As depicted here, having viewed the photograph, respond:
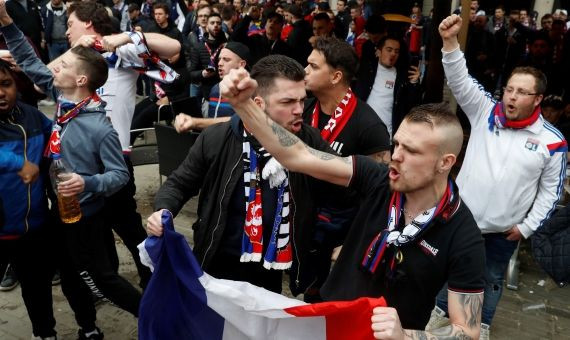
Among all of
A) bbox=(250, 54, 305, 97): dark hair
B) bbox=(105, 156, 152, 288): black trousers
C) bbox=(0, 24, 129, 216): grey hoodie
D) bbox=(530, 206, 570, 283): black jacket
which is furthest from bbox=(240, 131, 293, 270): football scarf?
bbox=(530, 206, 570, 283): black jacket

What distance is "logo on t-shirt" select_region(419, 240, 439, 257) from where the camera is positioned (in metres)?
2.07

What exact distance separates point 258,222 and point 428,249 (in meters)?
0.98

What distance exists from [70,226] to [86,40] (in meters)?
1.41

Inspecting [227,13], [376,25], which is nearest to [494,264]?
[376,25]

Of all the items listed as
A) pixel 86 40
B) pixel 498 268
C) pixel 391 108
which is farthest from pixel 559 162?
pixel 86 40

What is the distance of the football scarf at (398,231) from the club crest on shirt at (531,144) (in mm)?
1412

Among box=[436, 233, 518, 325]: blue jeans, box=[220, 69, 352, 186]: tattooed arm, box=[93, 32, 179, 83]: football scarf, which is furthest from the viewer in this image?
box=[93, 32, 179, 83]: football scarf

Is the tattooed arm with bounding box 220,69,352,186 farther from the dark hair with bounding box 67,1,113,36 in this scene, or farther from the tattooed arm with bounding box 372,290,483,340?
the dark hair with bounding box 67,1,113,36

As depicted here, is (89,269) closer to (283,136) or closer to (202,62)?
(283,136)

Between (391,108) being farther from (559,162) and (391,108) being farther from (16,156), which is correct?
(16,156)

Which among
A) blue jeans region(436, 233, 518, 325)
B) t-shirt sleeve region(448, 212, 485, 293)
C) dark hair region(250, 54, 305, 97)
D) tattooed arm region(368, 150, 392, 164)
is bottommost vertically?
blue jeans region(436, 233, 518, 325)

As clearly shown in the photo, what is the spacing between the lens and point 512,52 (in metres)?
9.73

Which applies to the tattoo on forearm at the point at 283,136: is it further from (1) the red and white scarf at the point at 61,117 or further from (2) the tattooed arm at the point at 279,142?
(1) the red and white scarf at the point at 61,117

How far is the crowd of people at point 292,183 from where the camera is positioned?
7.01 ft
